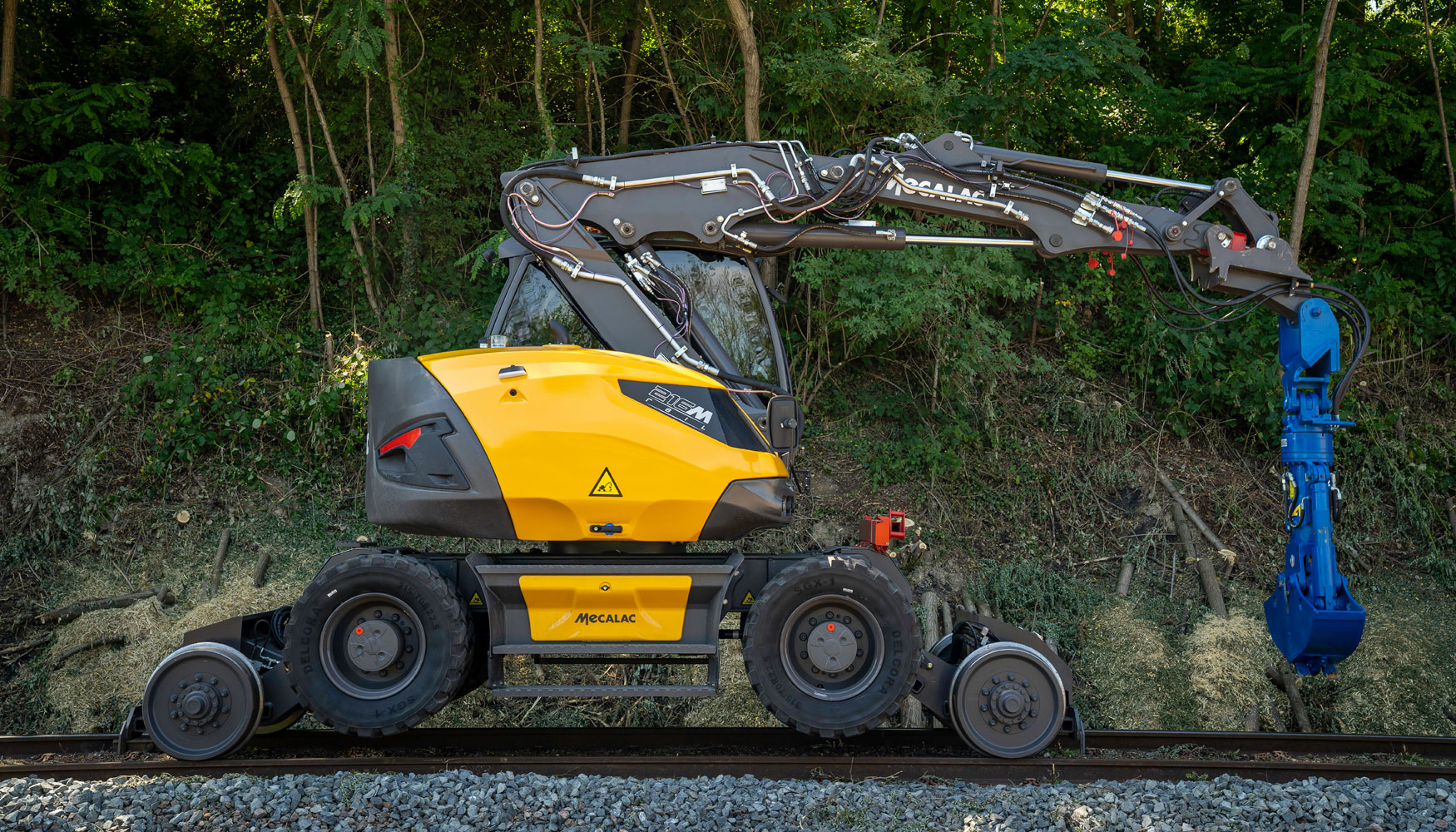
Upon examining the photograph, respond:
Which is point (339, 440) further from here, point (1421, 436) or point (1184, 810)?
point (1421, 436)

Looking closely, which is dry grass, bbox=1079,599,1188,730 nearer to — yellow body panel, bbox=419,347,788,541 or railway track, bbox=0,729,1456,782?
railway track, bbox=0,729,1456,782

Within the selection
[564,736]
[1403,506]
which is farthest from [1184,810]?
[1403,506]

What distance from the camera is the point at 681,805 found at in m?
4.71

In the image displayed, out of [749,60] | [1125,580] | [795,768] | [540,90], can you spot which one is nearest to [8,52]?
[540,90]

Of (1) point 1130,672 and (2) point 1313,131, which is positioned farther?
(2) point 1313,131

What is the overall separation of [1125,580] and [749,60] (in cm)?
670

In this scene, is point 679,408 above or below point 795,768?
above

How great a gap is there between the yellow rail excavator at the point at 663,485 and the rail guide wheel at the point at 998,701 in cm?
2

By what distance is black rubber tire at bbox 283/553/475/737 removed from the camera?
5594 millimetres

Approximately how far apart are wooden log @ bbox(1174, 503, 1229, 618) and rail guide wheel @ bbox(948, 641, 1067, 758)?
4312 mm

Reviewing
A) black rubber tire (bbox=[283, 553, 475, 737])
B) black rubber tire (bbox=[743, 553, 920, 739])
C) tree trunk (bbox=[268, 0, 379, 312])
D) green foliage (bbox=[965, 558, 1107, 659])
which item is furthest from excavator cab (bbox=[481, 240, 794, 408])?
tree trunk (bbox=[268, 0, 379, 312])

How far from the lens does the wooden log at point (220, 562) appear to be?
8.98m

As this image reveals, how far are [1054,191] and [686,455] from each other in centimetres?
309

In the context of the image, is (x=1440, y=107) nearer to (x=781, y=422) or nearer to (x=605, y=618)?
(x=781, y=422)
